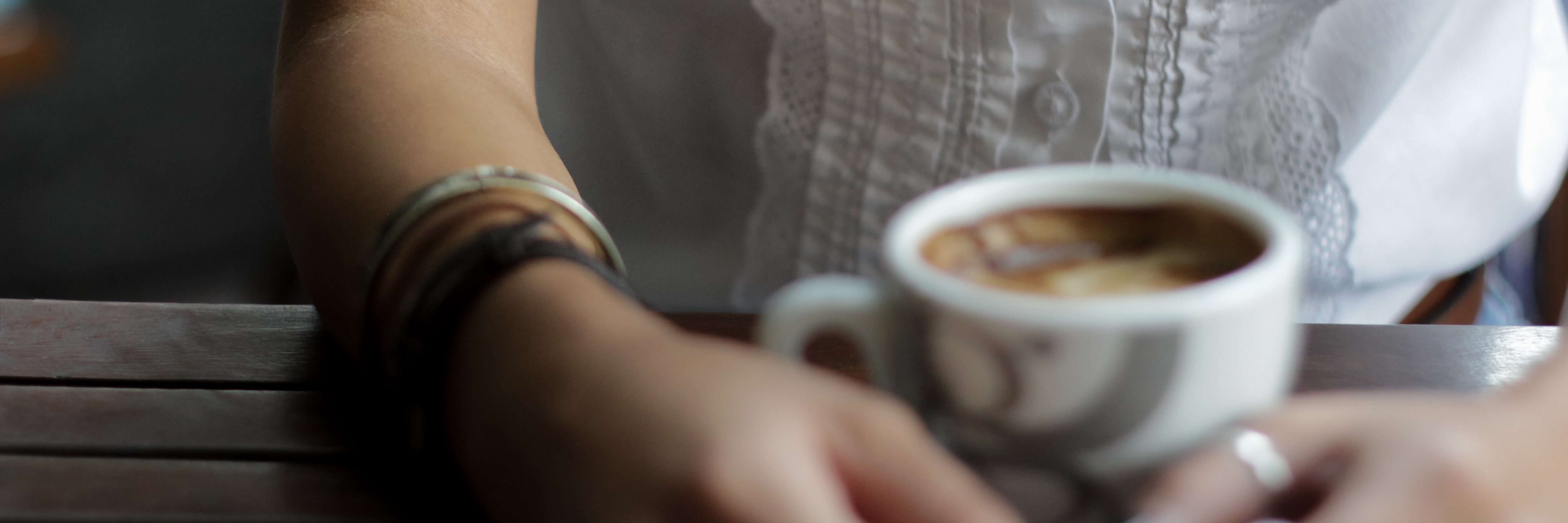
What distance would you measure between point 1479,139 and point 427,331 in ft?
2.02

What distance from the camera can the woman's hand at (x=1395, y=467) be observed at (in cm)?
24

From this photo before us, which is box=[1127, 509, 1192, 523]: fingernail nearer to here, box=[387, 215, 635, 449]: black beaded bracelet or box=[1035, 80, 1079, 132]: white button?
box=[387, 215, 635, 449]: black beaded bracelet

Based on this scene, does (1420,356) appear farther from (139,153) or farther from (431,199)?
(139,153)

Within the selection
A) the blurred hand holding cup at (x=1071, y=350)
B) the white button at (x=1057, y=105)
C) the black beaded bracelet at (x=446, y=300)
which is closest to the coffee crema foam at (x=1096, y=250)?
the blurred hand holding cup at (x=1071, y=350)

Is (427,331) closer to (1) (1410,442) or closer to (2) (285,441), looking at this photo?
(2) (285,441)

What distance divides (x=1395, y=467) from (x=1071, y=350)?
0.08 m

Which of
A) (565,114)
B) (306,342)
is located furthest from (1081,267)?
Result: (565,114)

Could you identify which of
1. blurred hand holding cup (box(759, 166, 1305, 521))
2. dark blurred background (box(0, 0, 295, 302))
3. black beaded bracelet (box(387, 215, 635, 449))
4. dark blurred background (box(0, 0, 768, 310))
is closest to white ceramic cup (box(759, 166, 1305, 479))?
blurred hand holding cup (box(759, 166, 1305, 521))

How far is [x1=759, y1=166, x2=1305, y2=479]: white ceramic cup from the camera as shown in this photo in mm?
216

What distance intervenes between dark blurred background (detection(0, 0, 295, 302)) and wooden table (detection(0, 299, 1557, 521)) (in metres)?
1.22

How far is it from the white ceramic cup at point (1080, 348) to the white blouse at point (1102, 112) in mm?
334

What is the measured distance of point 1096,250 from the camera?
273 mm

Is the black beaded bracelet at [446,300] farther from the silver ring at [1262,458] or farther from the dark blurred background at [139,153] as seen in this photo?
the dark blurred background at [139,153]

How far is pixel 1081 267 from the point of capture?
264 mm
